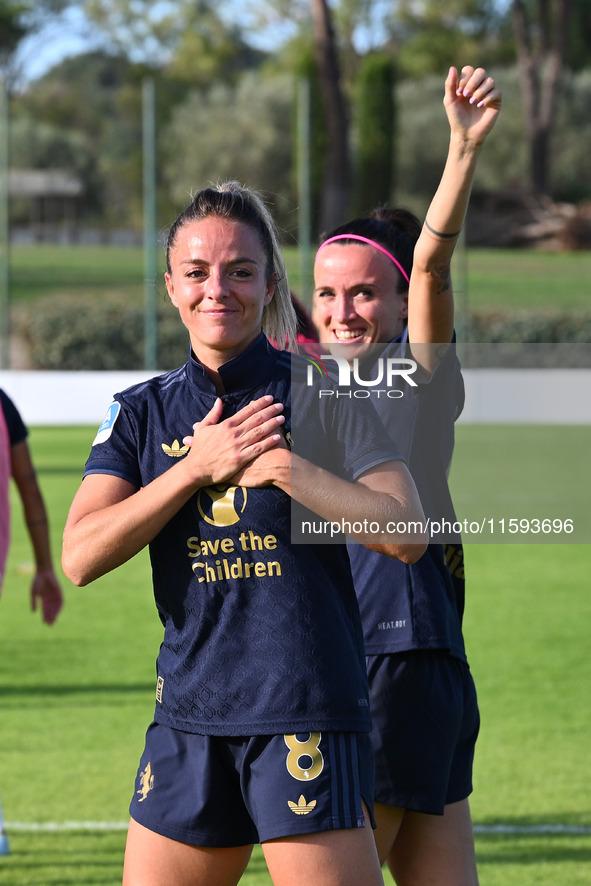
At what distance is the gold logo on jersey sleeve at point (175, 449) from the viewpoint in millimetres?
2627

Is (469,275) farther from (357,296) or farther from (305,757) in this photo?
(305,757)

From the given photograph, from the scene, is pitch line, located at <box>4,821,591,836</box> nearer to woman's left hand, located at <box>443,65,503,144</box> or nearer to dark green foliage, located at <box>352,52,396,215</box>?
woman's left hand, located at <box>443,65,503,144</box>

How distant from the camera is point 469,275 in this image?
3444cm

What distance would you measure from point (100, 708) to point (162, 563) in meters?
4.73

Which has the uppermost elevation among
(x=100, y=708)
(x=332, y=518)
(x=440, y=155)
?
(x=440, y=155)

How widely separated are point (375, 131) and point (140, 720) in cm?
2799

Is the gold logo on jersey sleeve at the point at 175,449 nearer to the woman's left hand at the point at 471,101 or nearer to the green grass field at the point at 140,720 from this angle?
the woman's left hand at the point at 471,101

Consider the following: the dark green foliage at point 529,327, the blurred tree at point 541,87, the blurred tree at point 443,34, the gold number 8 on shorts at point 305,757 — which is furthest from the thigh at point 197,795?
the blurred tree at point 443,34

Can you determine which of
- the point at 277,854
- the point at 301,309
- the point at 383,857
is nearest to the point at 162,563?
the point at 277,854

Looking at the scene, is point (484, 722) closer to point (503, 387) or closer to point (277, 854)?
point (277, 854)

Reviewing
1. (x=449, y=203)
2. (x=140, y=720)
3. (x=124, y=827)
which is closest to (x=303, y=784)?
(x=449, y=203)

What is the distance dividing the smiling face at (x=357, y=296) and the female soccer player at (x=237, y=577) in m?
0.60

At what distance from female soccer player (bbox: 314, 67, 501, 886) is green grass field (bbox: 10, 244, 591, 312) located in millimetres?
24081

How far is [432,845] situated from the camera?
313 cm
